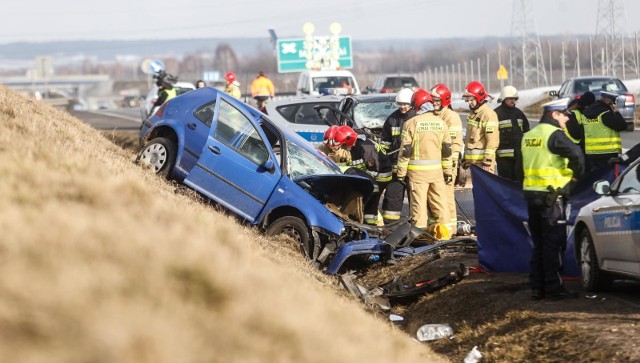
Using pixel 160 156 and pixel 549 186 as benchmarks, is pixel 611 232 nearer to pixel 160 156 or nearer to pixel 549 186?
pixel 549 186

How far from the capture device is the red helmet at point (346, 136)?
15273 mm

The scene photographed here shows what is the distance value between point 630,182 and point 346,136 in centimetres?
551

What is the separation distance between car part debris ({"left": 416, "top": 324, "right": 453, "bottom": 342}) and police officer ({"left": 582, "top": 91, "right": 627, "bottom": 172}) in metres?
Result: 5.03

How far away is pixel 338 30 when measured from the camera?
6116 centimetres

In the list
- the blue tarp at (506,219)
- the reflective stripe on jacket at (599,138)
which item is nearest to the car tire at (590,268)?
the blue tarp at (506,219)

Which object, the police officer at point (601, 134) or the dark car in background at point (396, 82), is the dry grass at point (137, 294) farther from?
the dark car in background at point (396, 82)

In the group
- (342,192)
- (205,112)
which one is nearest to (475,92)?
(342,192)

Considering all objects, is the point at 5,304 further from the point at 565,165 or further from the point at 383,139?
the point at 383,139

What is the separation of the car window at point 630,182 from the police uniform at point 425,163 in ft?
13.3

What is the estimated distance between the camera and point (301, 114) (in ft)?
67.5

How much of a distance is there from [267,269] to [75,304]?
1.55 meters

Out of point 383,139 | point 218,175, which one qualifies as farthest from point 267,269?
point 383,139

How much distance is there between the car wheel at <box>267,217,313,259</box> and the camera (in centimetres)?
1342

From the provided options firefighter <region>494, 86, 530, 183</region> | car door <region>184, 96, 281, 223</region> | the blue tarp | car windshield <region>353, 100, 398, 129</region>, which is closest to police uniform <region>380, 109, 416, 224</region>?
firefighter <region>494, 86, 530, 183</region>
